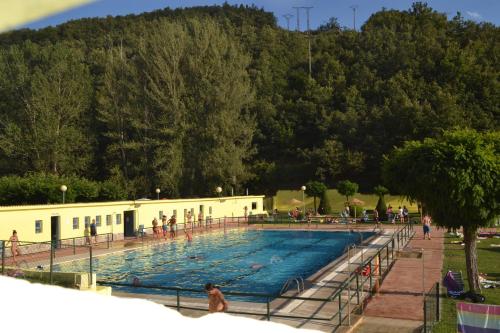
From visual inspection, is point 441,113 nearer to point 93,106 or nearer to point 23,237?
point 93,106

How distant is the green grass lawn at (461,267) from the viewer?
1270 cm

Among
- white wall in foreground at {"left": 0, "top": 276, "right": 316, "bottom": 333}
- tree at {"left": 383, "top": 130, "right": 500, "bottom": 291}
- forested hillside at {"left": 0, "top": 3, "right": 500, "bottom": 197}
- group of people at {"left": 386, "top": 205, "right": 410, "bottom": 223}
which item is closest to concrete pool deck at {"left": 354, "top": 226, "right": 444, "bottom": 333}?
tree at {"left": 383, "top": 130, "right": 500, "bottom": 291}

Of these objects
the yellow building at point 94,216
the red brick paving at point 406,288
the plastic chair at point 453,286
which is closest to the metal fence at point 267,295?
the red brick paving at point 406,288

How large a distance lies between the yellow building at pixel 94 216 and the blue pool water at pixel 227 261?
439 centimetres

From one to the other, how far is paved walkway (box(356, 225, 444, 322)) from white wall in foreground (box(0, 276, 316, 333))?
442 inches

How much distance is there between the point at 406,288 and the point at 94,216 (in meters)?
21.9

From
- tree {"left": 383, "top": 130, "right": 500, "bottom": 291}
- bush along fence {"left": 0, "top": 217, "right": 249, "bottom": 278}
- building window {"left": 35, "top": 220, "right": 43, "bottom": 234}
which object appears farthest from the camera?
building window {"left": 35, "top": 220, "right": 43, "bottom": 234}

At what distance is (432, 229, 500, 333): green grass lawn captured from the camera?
12.7m

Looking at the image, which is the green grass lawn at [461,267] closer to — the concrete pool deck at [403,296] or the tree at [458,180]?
the concrete pool deck at [403,296]

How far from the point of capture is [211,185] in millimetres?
55656

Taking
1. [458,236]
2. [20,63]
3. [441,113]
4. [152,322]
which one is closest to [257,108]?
[441,113]

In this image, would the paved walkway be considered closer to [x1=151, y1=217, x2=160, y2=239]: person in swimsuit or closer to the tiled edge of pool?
the tiled edge of pool

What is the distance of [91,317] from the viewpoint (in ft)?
5.44

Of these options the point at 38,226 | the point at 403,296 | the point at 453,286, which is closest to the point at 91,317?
the point at 403,296
